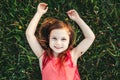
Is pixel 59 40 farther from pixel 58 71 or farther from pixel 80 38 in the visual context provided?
pixel 80 38

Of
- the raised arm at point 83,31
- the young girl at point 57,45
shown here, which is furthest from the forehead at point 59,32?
the raised arm at point 83,31

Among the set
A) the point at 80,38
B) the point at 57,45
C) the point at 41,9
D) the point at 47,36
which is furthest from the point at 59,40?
the point at 80,38

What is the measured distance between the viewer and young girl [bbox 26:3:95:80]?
4.11 meters

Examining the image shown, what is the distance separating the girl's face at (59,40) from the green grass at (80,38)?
796mm

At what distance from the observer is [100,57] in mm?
4926

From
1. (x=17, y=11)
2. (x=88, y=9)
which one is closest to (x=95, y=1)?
(x=88, y=9)

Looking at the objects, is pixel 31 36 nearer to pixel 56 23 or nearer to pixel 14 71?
pixel 56 23

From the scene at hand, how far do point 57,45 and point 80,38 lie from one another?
86 cm

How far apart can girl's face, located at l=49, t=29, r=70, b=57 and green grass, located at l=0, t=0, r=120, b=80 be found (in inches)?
31.3

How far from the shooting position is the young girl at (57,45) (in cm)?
411

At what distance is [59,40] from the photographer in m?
4.07

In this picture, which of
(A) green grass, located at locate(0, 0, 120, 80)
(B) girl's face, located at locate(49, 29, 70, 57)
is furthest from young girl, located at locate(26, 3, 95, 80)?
(A) green grass, located at locate(0, 0, 120, 80)

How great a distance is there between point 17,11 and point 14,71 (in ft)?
1.98

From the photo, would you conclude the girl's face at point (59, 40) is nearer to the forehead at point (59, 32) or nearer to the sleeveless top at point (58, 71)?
the forehead at point (59, 32)
